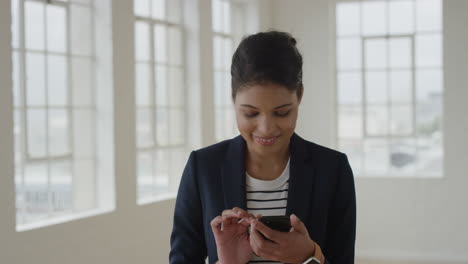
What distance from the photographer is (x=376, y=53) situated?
28.0 feet

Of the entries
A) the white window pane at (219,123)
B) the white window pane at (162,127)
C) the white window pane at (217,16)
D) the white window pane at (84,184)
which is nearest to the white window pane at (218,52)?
the white window pane at (217,16)

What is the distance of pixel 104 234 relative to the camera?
5.39 meters

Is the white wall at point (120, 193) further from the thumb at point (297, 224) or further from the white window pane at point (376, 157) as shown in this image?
the thumb at point (297, 224)

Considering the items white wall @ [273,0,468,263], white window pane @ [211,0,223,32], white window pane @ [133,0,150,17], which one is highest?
white window pane @ [211,0,223,32]

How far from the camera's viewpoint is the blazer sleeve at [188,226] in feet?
5.74

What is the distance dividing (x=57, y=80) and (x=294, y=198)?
3.92 meters

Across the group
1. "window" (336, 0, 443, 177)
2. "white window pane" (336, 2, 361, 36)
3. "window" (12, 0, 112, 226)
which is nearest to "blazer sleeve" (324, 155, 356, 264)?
"window" (12, 0, 112, 226)

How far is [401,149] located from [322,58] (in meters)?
1.64

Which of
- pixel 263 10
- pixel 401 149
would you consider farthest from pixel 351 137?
pixel 263 10

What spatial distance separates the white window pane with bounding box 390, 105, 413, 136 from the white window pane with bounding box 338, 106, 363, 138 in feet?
1.45

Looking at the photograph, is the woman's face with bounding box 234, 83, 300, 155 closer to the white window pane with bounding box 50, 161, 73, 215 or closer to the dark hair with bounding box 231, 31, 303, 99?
the dark hair with bounding box 231, 31, 303, 99

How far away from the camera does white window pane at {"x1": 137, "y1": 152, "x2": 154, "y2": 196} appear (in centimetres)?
632

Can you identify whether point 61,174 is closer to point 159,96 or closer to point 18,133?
point 18,133

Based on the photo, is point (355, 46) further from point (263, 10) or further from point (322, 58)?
point (263, 10)
